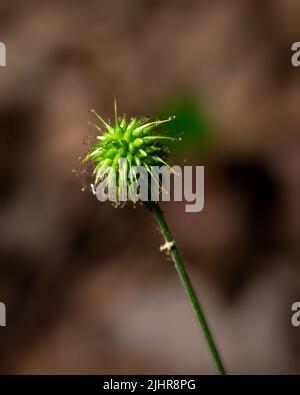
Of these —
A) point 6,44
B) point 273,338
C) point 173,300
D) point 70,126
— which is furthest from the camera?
point 6,44

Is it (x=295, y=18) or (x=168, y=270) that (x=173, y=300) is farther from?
(x=295, y=18)

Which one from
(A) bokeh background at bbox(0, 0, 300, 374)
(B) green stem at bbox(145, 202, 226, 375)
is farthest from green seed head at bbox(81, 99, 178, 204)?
(A) bokeh background at bbox(0, 0, 300, 374)

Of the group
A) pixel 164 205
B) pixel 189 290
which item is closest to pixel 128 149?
pixel 189 290

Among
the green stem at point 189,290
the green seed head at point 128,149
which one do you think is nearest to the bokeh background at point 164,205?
the green stem at point 189,290

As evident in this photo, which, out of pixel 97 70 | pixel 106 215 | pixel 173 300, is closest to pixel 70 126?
pixel 97 70

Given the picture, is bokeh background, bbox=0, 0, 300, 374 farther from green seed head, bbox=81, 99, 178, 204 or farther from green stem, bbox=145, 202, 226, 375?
green seed head, bbox=81, 99, 178, 204

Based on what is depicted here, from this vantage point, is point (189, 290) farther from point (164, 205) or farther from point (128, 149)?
point (164, 205)
